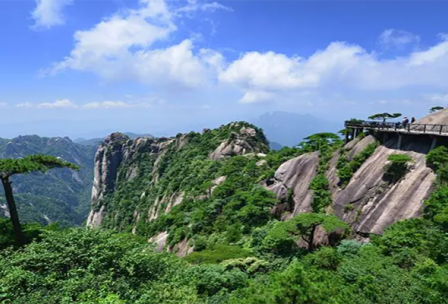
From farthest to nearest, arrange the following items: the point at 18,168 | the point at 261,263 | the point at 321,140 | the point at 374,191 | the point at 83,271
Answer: the point at 321,140 < the point at 374,191 < the point at 261,263 < the point at 18,168 < the point at 83,271

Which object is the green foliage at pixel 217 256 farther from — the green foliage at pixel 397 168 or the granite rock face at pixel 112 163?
the granite rock face at pixel 112 163

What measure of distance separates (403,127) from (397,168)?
5867 mm

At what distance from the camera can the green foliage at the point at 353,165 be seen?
92.7 feet

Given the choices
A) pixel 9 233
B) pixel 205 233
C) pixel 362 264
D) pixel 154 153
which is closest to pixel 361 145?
pixel 362 264

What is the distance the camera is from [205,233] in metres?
39.0

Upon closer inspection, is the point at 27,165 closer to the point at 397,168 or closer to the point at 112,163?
the point at 397,168

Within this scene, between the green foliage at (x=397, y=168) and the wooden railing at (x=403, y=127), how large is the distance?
9.71 ft

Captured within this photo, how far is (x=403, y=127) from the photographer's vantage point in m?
27.2

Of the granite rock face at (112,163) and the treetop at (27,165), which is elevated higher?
the treetop at (27,165)

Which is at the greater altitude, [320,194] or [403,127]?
[403,127]

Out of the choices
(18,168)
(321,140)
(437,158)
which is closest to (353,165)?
(437,158)

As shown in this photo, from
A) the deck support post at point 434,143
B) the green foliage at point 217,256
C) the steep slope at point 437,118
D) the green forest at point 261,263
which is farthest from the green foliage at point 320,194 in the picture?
the steep slope at point 437,118

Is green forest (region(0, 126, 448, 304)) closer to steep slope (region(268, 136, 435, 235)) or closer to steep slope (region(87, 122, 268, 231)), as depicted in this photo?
steep slope (region(268, 136, 435, 235))

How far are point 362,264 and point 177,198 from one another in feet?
172
